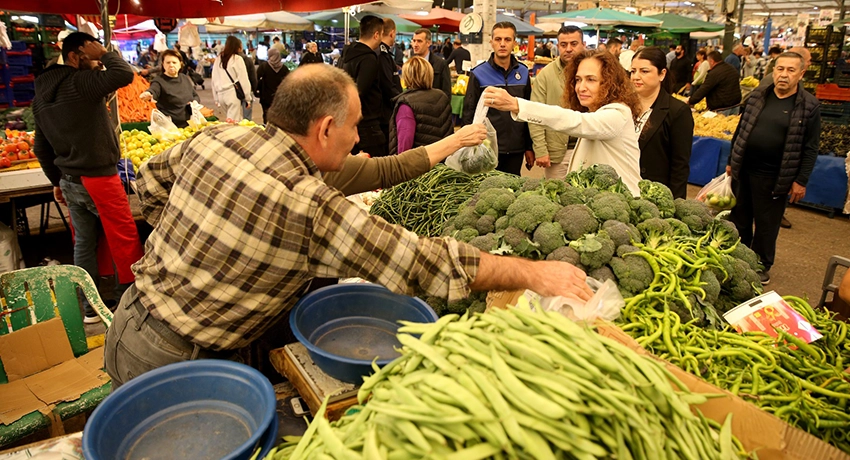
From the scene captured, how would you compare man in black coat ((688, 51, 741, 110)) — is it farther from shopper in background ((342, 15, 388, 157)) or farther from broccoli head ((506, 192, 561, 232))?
broccoli head ((506, 192, 561, 232))

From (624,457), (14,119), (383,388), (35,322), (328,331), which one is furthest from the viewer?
(14,119)

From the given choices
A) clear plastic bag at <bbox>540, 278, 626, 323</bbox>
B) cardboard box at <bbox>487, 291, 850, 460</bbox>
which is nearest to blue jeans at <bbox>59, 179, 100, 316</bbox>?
clear plastic bag at <bbox>540, 278, 626, 323</bbox>

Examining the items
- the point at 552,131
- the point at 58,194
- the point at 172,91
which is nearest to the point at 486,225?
the point at 552,131

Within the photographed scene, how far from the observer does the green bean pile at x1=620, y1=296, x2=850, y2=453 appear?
1610 mm

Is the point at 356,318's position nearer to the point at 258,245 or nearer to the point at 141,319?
the point at 258,245

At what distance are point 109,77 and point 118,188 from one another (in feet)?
2.83

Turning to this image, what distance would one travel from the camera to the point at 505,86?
5.10m

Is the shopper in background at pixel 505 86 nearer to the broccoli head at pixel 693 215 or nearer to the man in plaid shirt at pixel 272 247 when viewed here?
the broccoli head at pixel 693 215

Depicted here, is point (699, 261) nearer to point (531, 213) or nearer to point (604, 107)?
point (531, 213)

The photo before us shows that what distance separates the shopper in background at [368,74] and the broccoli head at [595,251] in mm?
4033

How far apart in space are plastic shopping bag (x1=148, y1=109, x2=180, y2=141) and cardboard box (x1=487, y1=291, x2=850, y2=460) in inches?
229

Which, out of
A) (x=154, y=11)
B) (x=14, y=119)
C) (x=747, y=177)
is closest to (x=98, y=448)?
(x=154, y=11)

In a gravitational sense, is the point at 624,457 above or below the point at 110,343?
above

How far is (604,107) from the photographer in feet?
10.4
